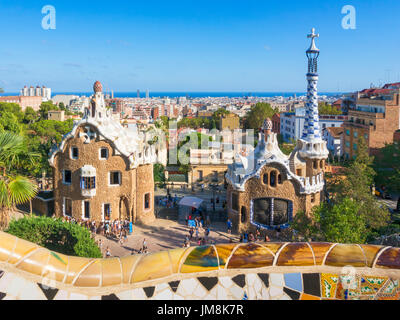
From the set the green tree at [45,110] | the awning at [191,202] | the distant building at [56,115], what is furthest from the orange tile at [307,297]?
the green tree at [45,110]

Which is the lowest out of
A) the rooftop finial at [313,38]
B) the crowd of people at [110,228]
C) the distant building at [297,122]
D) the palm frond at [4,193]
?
the crowd of people at [110,228]

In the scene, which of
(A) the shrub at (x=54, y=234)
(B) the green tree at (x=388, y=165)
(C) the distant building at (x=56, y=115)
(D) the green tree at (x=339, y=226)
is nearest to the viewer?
(A) the shrub at (x=54, y=234)

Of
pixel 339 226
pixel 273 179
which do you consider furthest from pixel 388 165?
pixel 339 226

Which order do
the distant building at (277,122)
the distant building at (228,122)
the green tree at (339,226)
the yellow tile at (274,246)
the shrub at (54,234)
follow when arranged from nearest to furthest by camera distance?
the yellow tile at (274,246), the shrub at (54,234), the green tree at (339,226), the distant building at (277,122), the distant building at (228,122)

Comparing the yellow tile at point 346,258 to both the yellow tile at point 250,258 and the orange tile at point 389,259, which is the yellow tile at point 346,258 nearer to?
the orange tile at point 389,259

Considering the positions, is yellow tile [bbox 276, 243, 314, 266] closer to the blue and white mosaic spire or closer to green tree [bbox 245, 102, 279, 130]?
the blue and white mosaic spire

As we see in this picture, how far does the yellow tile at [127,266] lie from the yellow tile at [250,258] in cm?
147

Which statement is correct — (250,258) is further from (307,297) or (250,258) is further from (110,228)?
(110,228)

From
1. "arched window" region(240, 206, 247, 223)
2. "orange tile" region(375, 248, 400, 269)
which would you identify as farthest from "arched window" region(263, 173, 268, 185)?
"orange tile" region(375, 248, 400, 269)

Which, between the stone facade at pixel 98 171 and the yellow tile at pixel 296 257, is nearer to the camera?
the yellow tile at pixel 296 257

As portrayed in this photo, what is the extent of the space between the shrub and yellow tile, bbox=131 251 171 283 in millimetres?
12756

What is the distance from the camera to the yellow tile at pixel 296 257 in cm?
573
